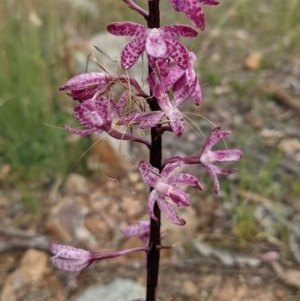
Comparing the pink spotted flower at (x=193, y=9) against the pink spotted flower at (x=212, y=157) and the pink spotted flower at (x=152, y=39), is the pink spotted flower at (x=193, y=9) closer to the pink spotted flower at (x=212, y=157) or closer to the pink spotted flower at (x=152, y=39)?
the pink spotted flower at (x=152, y=39)

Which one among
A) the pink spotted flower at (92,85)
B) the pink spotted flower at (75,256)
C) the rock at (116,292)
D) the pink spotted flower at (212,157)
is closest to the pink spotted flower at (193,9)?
the pink spotted flower at (92,85)

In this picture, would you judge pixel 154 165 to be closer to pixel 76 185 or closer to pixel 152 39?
pixel 152 39

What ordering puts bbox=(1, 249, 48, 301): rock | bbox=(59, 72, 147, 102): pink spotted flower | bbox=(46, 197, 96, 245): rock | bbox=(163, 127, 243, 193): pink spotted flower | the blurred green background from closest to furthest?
bbox=(59, 72, 147, 102): pink spotted flower, bbox=(163, 127, 243, 193): pink spotted flower, bbox=(1, 249, 48, 301): rock, bbox=(46, 197, 96, 245): rock, the blurred green background

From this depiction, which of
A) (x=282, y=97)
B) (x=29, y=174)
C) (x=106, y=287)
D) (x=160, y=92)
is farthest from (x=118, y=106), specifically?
(x=282, y=97)

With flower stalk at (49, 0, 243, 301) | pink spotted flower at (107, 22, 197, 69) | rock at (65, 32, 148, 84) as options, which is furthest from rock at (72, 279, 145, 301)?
rock at (65, 32, 148, 84)

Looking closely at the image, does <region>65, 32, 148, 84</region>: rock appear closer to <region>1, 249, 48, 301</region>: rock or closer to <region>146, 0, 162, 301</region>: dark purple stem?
<region>1, 249, 48, 301</region>: rock

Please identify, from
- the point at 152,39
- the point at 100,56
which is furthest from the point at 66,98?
the point at 152,39
